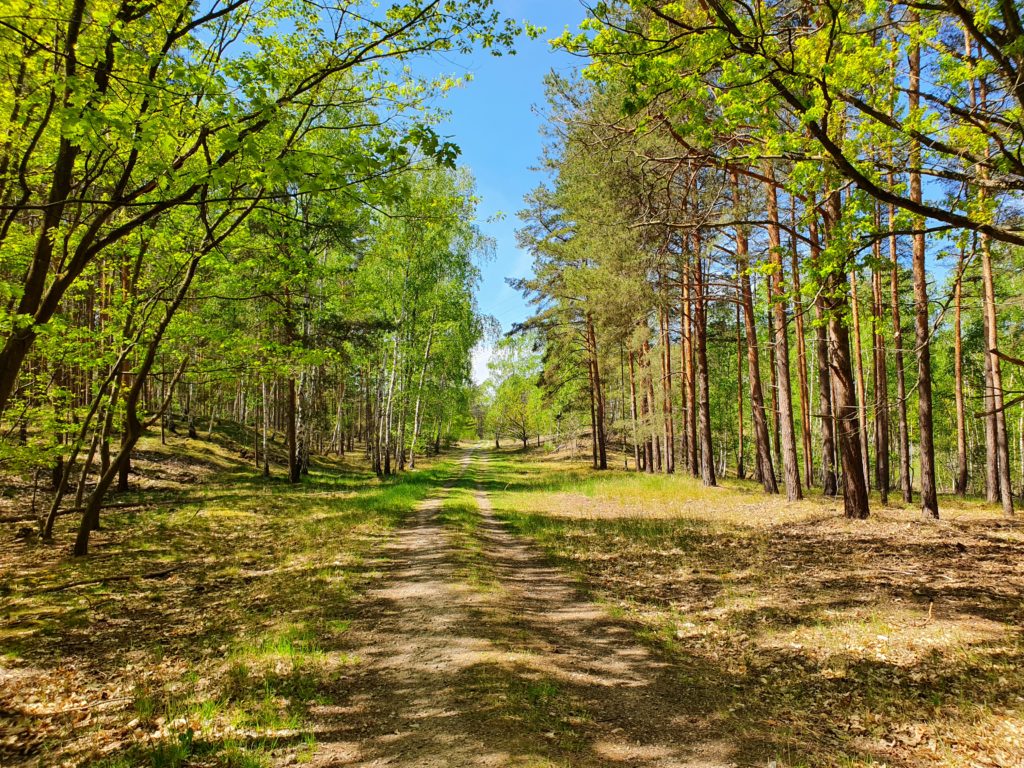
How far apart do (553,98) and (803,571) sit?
35.2ft

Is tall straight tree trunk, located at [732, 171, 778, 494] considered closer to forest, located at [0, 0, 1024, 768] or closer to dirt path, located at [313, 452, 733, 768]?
forest, located at [0, 0, 1024, 768]

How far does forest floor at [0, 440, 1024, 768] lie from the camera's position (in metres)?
3.77

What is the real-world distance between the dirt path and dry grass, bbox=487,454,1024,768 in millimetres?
407

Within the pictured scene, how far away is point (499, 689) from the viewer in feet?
14.4

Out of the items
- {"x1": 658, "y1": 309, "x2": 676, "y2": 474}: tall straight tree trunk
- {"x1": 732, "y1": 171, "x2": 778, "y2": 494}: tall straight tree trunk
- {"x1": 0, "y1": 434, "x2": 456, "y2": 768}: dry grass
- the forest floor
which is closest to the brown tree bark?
{"x1": 658, "y1": 309, "x2": 676, "y2": 474}: tall straight tree trunk

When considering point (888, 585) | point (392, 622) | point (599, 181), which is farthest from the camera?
point (599, 181)

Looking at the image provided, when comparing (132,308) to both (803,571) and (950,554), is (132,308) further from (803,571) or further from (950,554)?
(950,554)

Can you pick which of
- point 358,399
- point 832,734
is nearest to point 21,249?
point 832,734

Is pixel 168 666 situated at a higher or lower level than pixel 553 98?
lower

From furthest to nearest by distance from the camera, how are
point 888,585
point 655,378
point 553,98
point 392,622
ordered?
point 655,378
point 553,98
point 888,585
point 392,622

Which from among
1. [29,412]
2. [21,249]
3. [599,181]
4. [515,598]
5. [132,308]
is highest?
[599,181]

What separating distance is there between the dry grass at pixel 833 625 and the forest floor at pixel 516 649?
32 mm

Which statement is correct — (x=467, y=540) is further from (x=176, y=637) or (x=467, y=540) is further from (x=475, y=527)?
(x=176, y=637)

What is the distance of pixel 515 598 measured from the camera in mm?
7035
